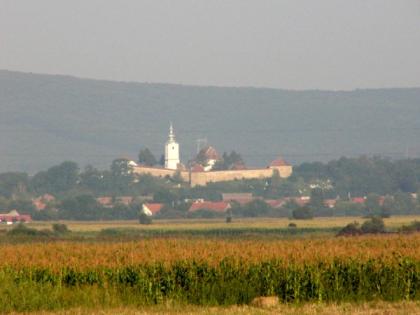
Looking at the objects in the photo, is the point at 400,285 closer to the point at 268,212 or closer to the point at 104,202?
the point at 268,212

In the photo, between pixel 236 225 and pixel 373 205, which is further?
pixel 373 205

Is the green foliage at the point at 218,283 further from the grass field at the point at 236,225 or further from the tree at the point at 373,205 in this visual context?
the tree at the point at 373,205

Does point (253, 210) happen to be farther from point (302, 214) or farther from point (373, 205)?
point (302, 214)

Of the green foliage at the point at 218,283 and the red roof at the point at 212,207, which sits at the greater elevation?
the red roof at the point at 212,207

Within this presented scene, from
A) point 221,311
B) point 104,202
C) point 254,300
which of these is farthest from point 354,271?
point 104,202

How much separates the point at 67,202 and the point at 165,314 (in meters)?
132

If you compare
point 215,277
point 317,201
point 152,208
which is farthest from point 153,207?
point 215,277

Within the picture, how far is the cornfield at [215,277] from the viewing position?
108ft

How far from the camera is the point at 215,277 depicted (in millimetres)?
35375

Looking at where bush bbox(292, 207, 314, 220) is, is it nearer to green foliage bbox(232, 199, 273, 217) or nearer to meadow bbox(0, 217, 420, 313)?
green foliage bbox(232, 199, 273, 217)

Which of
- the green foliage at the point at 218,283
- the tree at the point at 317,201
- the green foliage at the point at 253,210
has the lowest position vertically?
the green foliage at the point at 218,283

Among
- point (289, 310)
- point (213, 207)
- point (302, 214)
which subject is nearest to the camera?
point (289, 310)

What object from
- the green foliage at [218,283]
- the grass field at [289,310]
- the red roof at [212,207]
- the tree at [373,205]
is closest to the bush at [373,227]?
the green foliage at [218,283]

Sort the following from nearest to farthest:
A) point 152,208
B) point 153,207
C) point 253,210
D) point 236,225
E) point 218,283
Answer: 1. point 218,283
2. point 236,225
3. point 253,210
4. point 152,208
5. point 153,207
